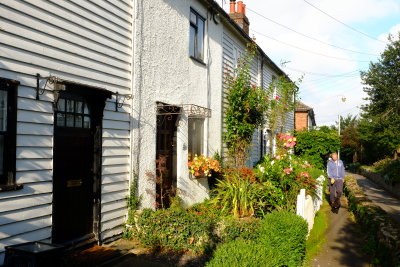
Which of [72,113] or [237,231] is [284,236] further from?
[72,113]

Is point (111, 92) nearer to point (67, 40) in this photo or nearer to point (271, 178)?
point (67, 40)

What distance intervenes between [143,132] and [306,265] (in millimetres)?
4114

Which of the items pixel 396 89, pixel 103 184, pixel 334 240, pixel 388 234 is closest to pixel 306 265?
pixel 388 234

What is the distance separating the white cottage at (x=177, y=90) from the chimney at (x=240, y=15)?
154 inches

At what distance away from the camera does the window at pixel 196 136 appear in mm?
9817

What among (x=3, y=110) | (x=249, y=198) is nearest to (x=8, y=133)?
(x=3, y=110)

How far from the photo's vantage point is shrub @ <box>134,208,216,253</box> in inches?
247

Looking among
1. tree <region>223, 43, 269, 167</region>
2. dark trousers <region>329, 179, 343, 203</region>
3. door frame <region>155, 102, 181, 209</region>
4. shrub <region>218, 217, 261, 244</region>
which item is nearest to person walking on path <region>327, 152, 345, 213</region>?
dark trousers <region>329, 179, 343, 203</region>

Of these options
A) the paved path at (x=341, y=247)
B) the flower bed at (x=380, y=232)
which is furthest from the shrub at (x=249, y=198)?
the flower bed at (x=380, y=232)

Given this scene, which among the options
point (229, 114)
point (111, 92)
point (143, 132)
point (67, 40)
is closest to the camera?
point (67, 40)

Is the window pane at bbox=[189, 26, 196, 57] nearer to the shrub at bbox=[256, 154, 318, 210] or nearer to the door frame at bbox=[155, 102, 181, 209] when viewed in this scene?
the door frame at bbox=[155, 102, 181, 209]

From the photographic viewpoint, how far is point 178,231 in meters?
6.36

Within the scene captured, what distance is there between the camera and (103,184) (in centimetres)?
625

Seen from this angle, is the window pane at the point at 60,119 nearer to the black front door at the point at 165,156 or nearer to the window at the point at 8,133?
the window at the point at 8,133
